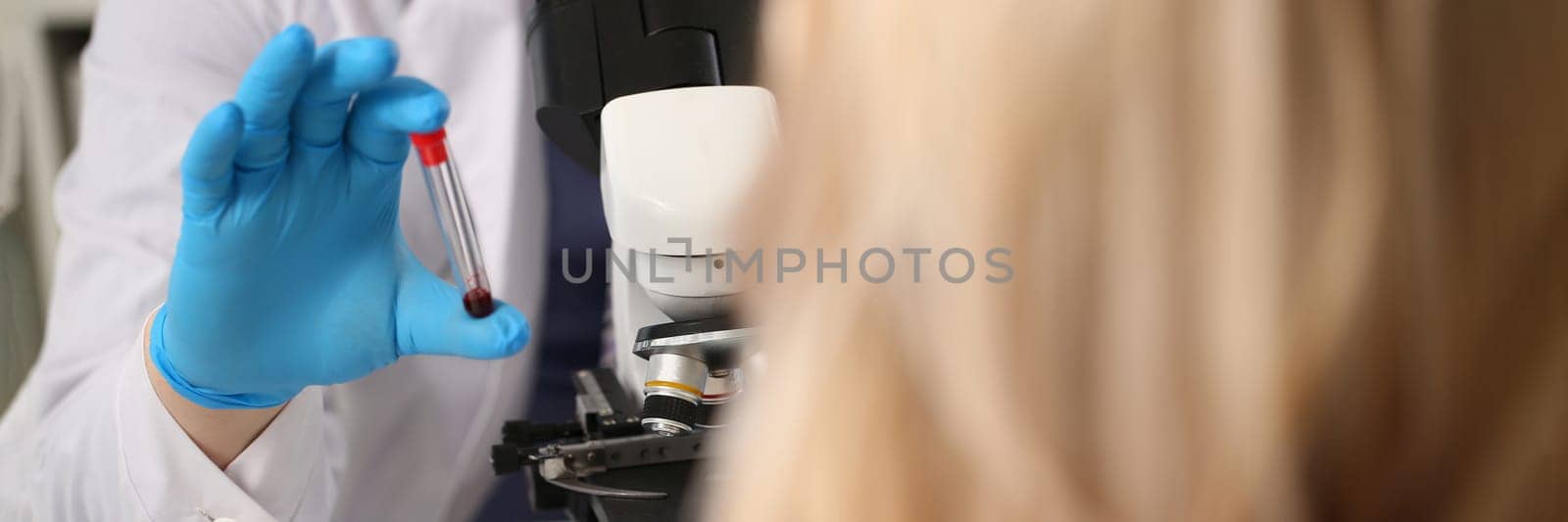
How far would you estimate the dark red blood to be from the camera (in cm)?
70

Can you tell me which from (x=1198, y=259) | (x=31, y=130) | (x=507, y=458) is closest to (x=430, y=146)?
(x=507, y=458)

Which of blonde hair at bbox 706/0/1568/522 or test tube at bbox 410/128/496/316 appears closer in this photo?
blonde hair at bbox 706/0/1568/522

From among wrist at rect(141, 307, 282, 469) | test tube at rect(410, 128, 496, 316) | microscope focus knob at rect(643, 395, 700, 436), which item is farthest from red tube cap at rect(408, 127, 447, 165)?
wrist at rect(141, 307, 282, 469)

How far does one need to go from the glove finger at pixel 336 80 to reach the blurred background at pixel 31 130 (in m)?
1.26

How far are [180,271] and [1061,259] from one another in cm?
65

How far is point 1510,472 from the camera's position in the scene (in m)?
0.32

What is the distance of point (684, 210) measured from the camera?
23.5 inches

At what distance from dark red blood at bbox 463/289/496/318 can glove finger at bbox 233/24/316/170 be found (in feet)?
0.51

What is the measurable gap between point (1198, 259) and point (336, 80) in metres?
0.53

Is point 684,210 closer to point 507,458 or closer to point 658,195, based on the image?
point 658,195

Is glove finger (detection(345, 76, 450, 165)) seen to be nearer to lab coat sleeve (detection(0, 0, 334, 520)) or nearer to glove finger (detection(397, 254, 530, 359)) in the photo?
glove finger (detection(397, 254, 530, 359))

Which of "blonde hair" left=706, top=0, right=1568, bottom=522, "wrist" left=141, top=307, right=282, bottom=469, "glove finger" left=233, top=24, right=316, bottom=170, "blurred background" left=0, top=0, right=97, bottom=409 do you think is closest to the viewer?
"blonde hair" left=706, top=0, right=1568, bottom=522

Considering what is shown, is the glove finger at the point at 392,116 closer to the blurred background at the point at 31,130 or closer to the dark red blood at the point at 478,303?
the dark red blood at the point at 478,303

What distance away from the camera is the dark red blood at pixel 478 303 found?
2.30 ft
